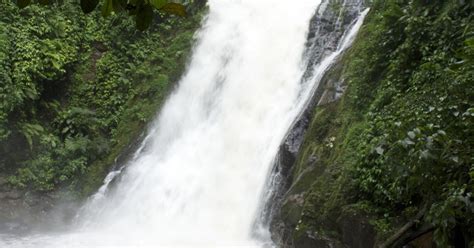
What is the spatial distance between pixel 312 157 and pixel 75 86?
861 centimetres

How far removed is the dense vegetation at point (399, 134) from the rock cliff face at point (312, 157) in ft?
0.22

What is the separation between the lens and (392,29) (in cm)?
698

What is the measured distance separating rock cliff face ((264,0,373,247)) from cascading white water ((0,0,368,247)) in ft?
1.59

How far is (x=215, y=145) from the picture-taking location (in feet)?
36.5

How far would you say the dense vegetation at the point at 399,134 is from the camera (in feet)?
9.82

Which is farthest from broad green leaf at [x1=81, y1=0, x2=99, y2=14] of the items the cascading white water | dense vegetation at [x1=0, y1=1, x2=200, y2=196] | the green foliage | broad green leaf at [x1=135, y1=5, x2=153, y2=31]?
dense vegetation at [x1=0, y1=1, x2=200, y2=196]

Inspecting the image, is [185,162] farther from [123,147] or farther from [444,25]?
[444,25]

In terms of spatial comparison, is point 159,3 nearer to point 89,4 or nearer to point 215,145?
point 89,4

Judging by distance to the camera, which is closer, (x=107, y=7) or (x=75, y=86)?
(x=107, y=7)

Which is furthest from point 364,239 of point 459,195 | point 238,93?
point 238,93

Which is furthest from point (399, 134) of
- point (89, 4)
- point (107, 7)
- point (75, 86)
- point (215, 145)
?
point (75, 86)

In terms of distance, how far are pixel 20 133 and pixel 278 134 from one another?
6.35 metres

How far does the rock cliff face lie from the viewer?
5851mm

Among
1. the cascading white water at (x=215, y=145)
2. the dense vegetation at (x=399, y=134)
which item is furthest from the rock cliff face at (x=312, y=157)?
the cascading white water at (x=215, y=145)
